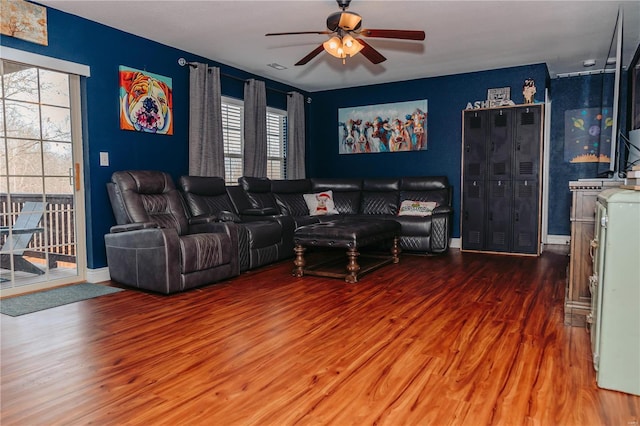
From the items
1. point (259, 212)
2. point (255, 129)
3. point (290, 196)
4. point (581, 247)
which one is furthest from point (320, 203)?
point (581, 247)

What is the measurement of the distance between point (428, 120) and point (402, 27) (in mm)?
2430

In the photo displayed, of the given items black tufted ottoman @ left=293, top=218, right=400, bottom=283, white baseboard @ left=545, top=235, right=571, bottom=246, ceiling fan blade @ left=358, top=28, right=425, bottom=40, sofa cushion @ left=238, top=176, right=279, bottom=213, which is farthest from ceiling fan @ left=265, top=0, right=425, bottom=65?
white baseboard @ left=545, top=235, right=571, bottom=246

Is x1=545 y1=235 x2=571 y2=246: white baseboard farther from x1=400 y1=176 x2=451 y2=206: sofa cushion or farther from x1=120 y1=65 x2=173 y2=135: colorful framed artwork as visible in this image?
x1=120 y1=65 x2=173 y2=135: colorful framed artwork

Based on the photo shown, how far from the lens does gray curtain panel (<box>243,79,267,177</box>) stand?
20.1 feet

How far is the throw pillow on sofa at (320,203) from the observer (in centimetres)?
638

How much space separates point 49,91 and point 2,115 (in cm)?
50

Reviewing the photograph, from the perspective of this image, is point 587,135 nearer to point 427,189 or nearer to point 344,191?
point 427,189

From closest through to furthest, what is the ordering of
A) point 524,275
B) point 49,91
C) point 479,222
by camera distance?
point 49,91, point 524,275, point 479,222

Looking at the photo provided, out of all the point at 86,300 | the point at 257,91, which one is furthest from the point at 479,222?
the point at 86,300

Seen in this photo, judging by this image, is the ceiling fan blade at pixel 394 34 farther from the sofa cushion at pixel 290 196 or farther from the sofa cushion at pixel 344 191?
the sofa cushion at pixel 344 191

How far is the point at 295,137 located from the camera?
7.15 m

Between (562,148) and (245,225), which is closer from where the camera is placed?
(245,225)

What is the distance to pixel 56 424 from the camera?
67.5 inches

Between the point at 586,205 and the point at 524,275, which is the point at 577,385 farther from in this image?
the point at 524,275
